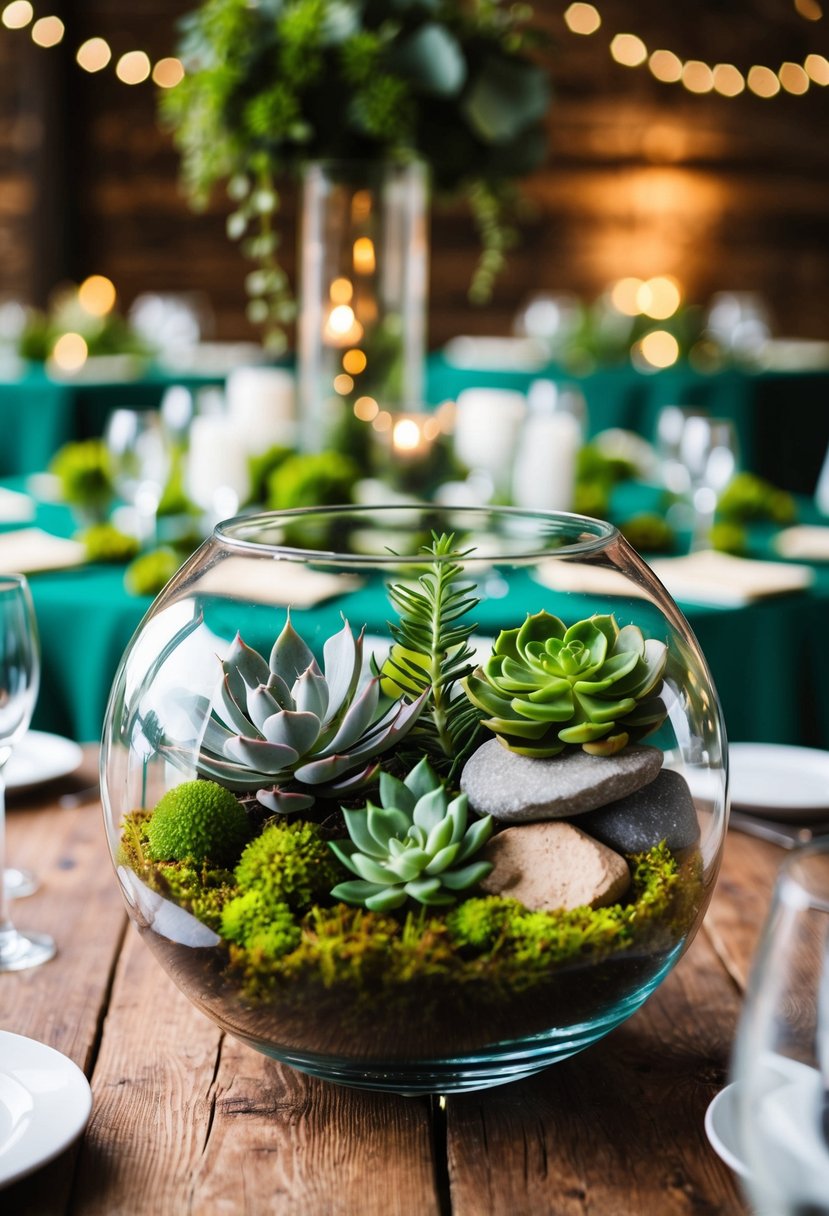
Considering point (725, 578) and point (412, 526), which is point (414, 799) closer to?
point (412, 526)

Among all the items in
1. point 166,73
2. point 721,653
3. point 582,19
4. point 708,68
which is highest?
point 582,19

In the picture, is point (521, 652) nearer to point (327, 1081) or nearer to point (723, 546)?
point (327, 1081)

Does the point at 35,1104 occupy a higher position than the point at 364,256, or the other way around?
the point at 364,256

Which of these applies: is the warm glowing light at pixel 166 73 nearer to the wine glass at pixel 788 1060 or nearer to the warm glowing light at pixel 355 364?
the warm glowing light at pixel 355 364

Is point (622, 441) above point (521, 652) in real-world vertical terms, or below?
below

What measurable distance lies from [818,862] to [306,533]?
0.39 metres

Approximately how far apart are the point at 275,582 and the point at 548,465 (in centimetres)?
127

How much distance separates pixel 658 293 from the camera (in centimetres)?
595

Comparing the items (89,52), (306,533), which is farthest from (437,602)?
(89,52)

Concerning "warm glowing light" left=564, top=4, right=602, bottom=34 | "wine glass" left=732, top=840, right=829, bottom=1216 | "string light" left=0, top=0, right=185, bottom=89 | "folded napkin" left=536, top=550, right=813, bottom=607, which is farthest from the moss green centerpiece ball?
"warm glowing light" left=564, top=4, right=602, bottom=34

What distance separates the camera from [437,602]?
62 cm

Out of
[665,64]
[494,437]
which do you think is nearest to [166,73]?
[665,64]

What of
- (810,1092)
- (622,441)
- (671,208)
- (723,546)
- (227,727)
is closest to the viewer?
(810,1092)

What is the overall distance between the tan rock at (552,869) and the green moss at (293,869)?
0.07m
